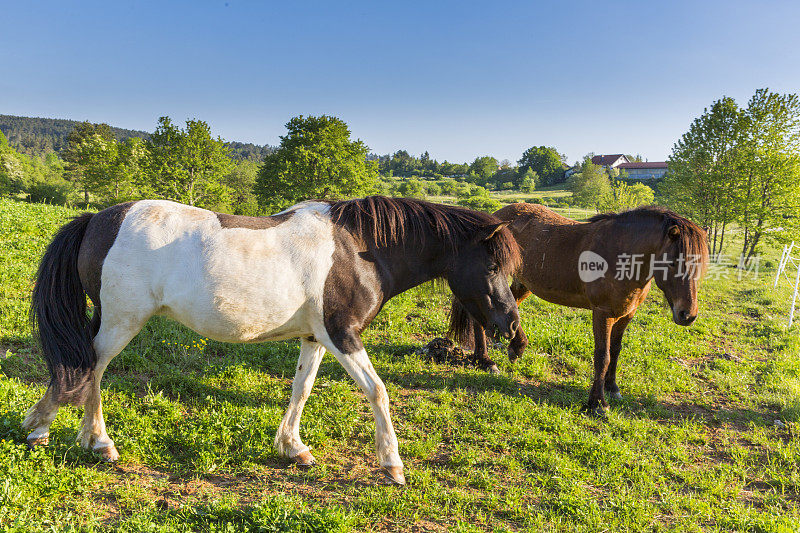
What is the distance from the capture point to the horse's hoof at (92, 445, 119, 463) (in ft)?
11.1

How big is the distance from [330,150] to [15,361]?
2989 cm

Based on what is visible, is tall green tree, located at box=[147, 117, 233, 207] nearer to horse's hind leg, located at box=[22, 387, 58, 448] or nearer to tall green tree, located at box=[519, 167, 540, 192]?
horse's hind leg, located at box=[22, 387, 58, 448]

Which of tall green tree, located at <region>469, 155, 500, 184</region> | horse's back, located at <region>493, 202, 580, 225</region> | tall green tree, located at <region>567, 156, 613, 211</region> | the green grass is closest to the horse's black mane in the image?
horse's back, located at <region>493, 202, 580, 225</region>

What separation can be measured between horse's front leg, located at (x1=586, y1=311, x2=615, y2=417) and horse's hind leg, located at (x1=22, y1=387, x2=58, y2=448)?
18.0ft

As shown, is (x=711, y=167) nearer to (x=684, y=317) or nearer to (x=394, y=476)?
(x=684, y=317)

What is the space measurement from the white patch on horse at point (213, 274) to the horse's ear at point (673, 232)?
3917mm

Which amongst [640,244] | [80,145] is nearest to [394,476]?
[640,244]

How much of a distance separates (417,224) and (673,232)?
3.13 metres


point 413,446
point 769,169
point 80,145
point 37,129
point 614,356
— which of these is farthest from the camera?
point 37,129

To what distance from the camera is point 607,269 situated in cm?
538

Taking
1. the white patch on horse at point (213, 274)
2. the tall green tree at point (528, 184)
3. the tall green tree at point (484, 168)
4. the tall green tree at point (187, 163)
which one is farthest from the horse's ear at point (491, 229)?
the tall green tree at point (484, 168)

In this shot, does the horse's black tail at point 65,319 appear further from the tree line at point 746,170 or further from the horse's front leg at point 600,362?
the tree line at point 746,170

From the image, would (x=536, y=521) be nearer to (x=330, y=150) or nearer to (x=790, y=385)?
(x=790, y=385)

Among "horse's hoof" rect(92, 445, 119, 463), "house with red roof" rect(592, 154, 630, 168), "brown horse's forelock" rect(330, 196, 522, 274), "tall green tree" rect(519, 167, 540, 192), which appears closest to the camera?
"horse's hoof" rect(92, 445, 119, 463)
